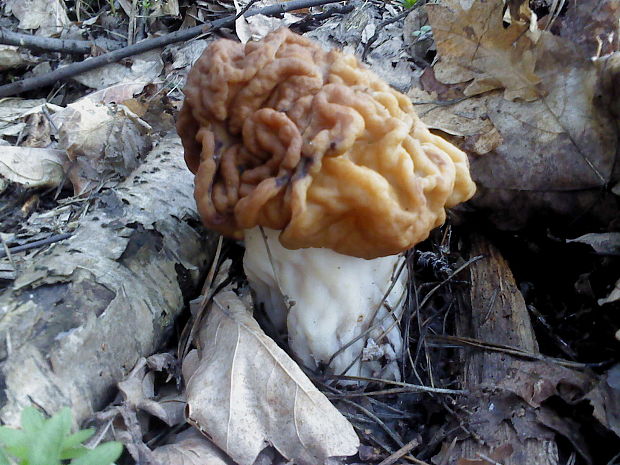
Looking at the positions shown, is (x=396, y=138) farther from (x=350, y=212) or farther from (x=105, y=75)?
(x=105, y=75)

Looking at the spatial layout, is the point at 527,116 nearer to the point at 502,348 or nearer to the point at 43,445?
the point at 502,348

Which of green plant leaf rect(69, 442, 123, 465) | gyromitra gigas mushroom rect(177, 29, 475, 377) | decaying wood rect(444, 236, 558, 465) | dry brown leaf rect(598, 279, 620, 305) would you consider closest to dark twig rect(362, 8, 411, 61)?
decaying wood rect(444, 236, 558, 465)

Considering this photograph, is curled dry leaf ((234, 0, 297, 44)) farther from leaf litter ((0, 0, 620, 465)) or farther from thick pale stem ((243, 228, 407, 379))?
thick pale stem ((243, 228, 407, 379))

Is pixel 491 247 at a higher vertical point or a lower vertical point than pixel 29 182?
lower

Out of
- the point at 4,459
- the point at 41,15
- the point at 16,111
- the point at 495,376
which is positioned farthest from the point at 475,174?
the point at 41,15

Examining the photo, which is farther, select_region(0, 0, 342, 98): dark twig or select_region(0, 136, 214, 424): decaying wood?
select_region(0, 0, 342, 98): dark twig

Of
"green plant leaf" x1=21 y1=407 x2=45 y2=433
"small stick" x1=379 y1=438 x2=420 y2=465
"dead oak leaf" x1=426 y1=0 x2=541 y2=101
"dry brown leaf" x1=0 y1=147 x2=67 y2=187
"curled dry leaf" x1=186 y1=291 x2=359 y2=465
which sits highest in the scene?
"dead oak leaf" x1=426 y1=0 x2=541 y2=101

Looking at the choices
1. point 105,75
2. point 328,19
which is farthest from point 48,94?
point 328,19
